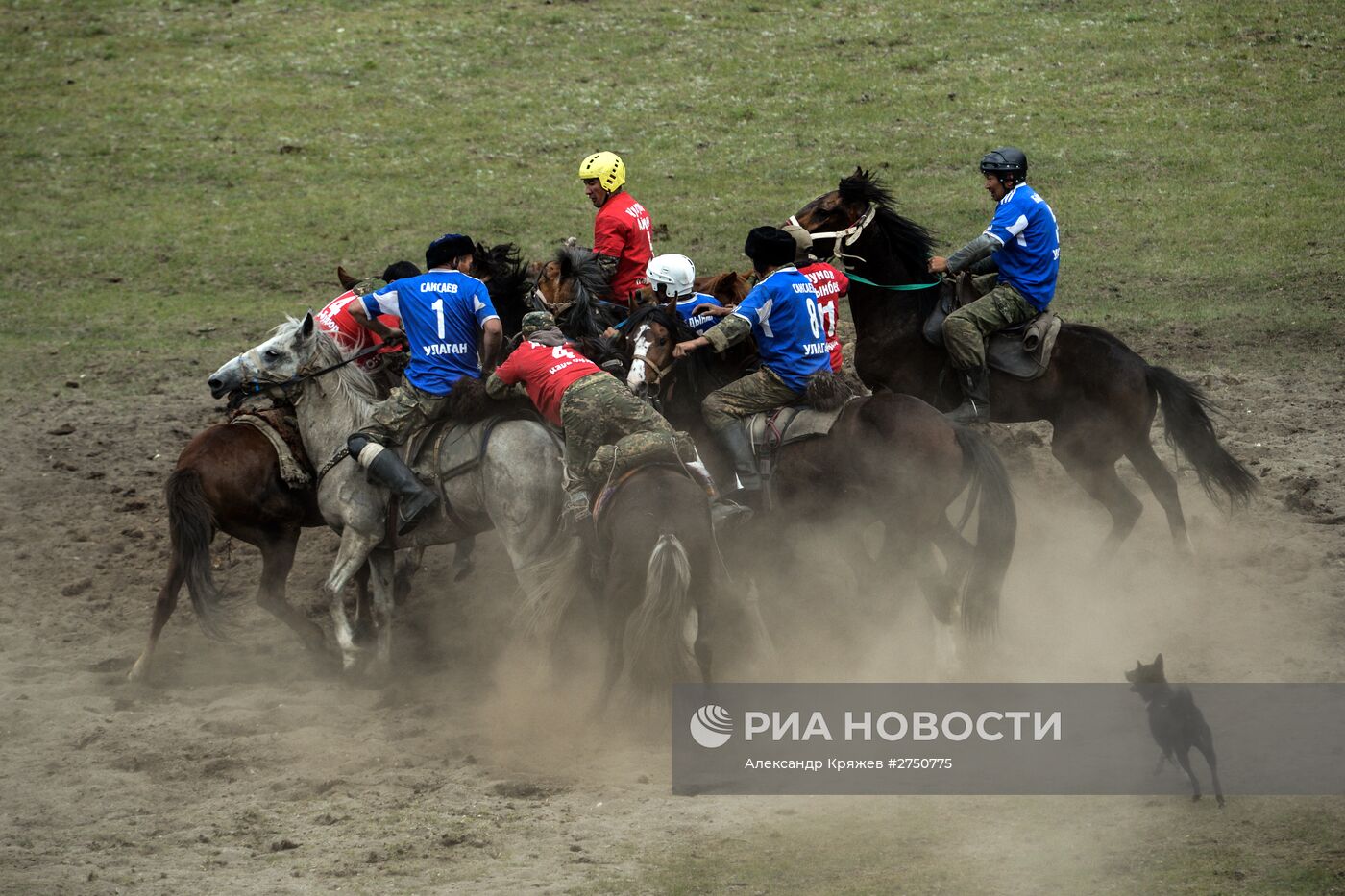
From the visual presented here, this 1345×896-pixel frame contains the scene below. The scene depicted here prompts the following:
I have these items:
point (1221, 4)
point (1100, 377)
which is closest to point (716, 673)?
point (1100, 377)

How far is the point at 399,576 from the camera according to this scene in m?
11.1

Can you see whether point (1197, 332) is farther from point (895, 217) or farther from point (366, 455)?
point (366, 455)

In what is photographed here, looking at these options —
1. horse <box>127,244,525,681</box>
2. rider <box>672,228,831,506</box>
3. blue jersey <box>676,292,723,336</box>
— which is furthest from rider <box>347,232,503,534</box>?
rider <box>672,228,831,506</box>

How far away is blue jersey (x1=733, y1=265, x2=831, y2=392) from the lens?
983 cm

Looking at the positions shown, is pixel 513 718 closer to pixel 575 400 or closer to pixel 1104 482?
pixel 575 400

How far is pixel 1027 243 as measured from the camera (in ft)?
36.1

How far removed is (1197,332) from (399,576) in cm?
926

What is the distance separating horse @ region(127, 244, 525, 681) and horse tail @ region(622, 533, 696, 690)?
3123 mm

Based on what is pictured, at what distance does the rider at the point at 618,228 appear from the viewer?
11.4 m

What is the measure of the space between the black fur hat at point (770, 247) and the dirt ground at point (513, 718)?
2.19 metres

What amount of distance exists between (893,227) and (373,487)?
440 centimetres

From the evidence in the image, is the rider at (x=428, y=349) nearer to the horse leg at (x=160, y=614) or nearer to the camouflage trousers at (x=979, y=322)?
the horse leg at (x=160, y=614)

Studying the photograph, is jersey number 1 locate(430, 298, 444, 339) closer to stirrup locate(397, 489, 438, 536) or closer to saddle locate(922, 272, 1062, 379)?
stirrup locate(397, 489, 438, 536)

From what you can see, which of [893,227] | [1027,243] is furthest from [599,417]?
[1027,243]
